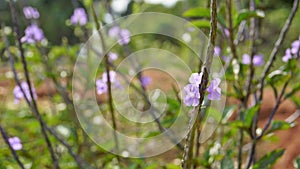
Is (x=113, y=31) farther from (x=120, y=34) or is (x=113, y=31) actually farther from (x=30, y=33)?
(x=30, y=33)

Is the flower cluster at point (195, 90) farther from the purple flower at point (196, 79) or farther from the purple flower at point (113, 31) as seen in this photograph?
the purple flower at point (113, 31)

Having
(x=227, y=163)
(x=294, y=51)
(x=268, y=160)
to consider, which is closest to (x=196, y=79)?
(x=227, y=163)

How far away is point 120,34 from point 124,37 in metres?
0.07

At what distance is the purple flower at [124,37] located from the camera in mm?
1928

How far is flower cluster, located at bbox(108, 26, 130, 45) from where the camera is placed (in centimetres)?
197

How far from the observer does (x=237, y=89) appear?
5.37 feet

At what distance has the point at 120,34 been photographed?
204 cm

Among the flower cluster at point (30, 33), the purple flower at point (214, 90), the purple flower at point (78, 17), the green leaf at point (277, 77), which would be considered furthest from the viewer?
the purple flower at point (78, 17)

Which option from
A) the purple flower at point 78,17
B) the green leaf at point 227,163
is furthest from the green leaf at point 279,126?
the purple flower at point 78,17

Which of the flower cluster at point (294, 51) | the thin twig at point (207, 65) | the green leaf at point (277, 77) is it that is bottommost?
the thin twig at point (207, 65)

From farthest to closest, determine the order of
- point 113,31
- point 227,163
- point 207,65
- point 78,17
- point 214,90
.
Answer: point 78,17
point 113,31
point 227,163
point 214,90
point 207,65

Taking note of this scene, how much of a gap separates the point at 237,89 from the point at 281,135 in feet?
7.05

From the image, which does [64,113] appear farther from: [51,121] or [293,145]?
[293,145]

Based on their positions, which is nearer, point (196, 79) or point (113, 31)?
point (196, 79)
